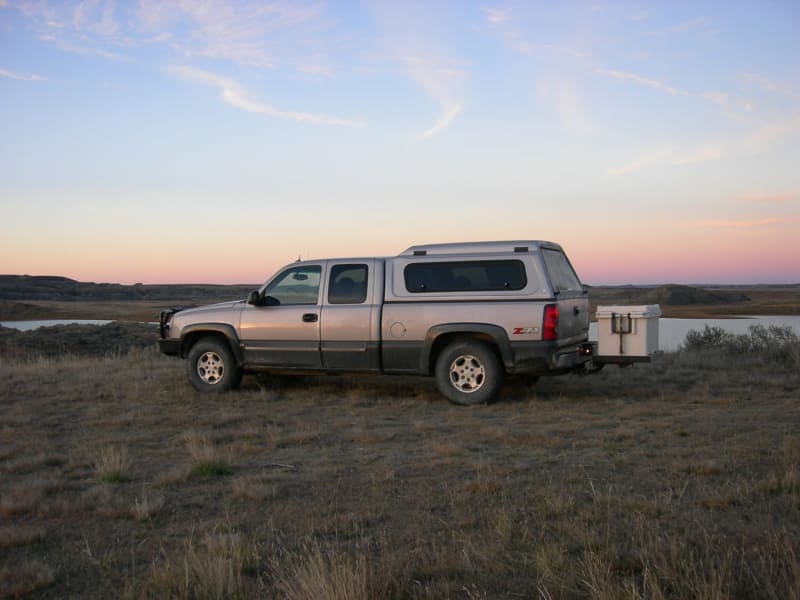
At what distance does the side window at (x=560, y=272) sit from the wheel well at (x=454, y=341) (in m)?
1.06

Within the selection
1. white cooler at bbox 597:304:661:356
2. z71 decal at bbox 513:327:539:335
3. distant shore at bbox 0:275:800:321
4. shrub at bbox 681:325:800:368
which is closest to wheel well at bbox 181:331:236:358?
z71 decal at bbox 513:327:539:335

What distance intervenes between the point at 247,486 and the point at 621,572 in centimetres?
289

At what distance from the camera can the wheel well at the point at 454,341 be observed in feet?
31.7

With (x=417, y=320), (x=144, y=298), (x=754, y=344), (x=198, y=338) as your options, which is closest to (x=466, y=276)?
(x=417, y=320)

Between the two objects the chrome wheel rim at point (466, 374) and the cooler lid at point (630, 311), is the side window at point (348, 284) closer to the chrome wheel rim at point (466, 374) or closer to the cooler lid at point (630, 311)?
the chrome wheel rim at point (466, 374)

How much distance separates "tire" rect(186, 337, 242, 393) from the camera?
432 inches

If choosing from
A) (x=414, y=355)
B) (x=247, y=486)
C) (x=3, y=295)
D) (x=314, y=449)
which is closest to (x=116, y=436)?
(x=314, y=449)

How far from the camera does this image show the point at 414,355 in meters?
9.88

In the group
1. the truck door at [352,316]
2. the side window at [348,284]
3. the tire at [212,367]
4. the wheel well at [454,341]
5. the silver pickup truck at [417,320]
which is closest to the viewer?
the silver pickup truck at [417,320]

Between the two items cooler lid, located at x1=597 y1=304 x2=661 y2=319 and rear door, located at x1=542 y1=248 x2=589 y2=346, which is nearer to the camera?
rear door, located at x1=542 y1=248 x2=589 y2=346

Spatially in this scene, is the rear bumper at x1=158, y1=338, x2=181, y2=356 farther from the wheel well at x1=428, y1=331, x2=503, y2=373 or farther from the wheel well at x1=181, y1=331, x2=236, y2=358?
the wheel well at x1=428, y1=331, x2=503, y2=373

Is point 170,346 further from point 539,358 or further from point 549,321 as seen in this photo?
point 549,321

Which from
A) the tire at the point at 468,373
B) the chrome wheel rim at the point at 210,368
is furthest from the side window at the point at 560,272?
the chrome wheel rim at the point at 210,368

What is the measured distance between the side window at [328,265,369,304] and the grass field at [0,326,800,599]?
1.38m
